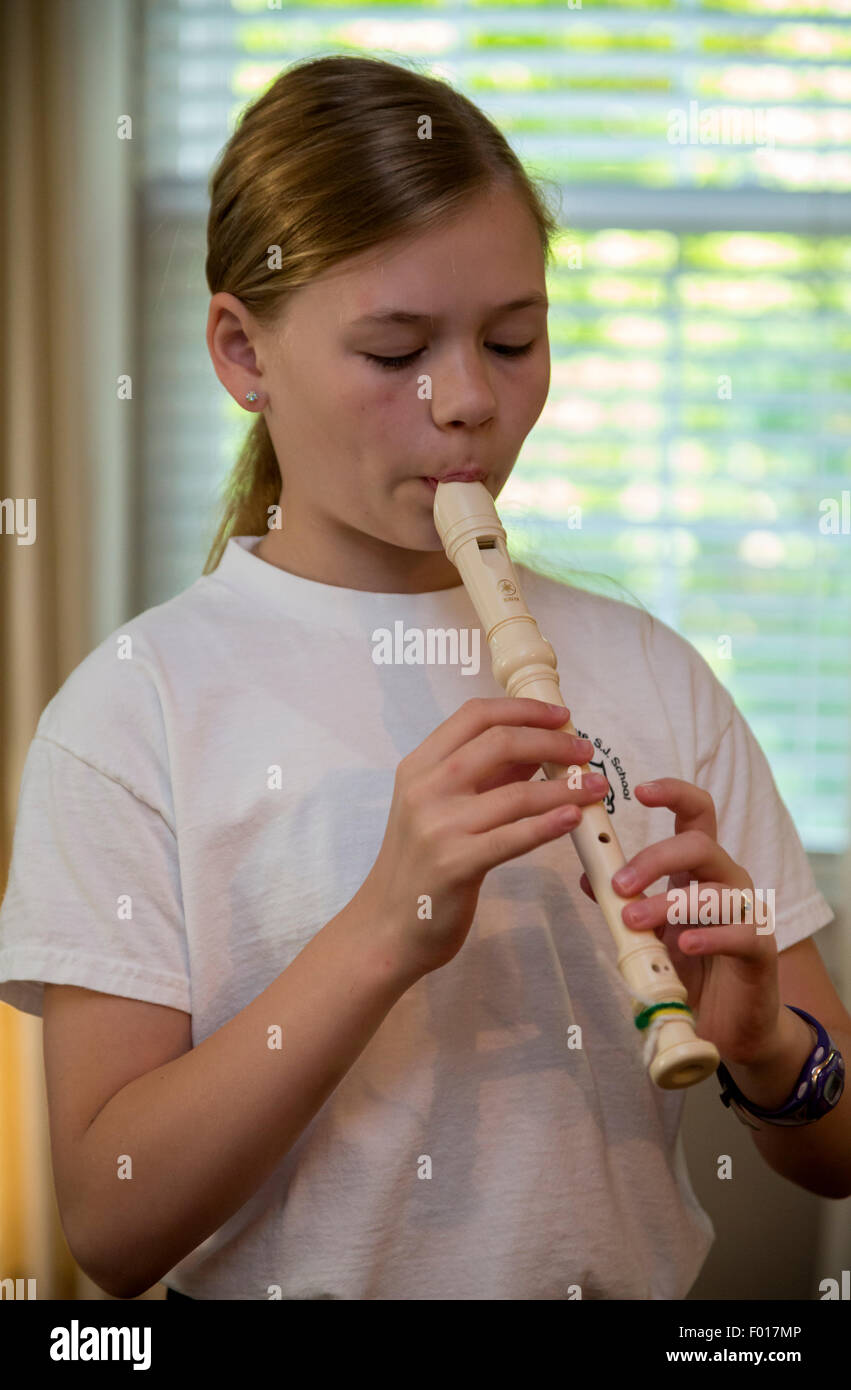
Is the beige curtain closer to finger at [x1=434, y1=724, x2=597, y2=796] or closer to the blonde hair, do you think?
the blonde hair

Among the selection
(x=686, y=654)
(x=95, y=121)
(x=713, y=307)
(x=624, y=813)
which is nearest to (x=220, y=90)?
(x=95, y=121)

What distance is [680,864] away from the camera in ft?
2.09

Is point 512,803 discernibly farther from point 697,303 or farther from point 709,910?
point 697,303

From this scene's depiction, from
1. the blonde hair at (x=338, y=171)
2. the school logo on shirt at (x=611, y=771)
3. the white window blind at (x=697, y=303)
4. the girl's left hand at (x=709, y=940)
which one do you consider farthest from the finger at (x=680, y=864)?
the white window blind at (x=697, y=303)

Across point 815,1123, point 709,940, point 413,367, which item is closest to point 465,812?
point 709,940

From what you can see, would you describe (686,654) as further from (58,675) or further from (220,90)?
(220,90)

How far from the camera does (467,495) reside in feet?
2.30

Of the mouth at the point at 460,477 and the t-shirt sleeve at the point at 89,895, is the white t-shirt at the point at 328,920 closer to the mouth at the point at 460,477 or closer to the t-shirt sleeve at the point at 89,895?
the t-shirt sleeve at the point at 89,895

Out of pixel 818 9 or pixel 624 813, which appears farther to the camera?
pixel 818 9

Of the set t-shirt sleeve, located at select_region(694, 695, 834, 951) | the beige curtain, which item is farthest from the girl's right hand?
the beige curtain

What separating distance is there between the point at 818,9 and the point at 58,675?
1318 millimetres

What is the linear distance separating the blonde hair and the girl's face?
0.05ft

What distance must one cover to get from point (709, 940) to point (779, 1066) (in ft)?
0.47

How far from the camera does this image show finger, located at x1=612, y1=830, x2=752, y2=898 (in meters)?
0.61
